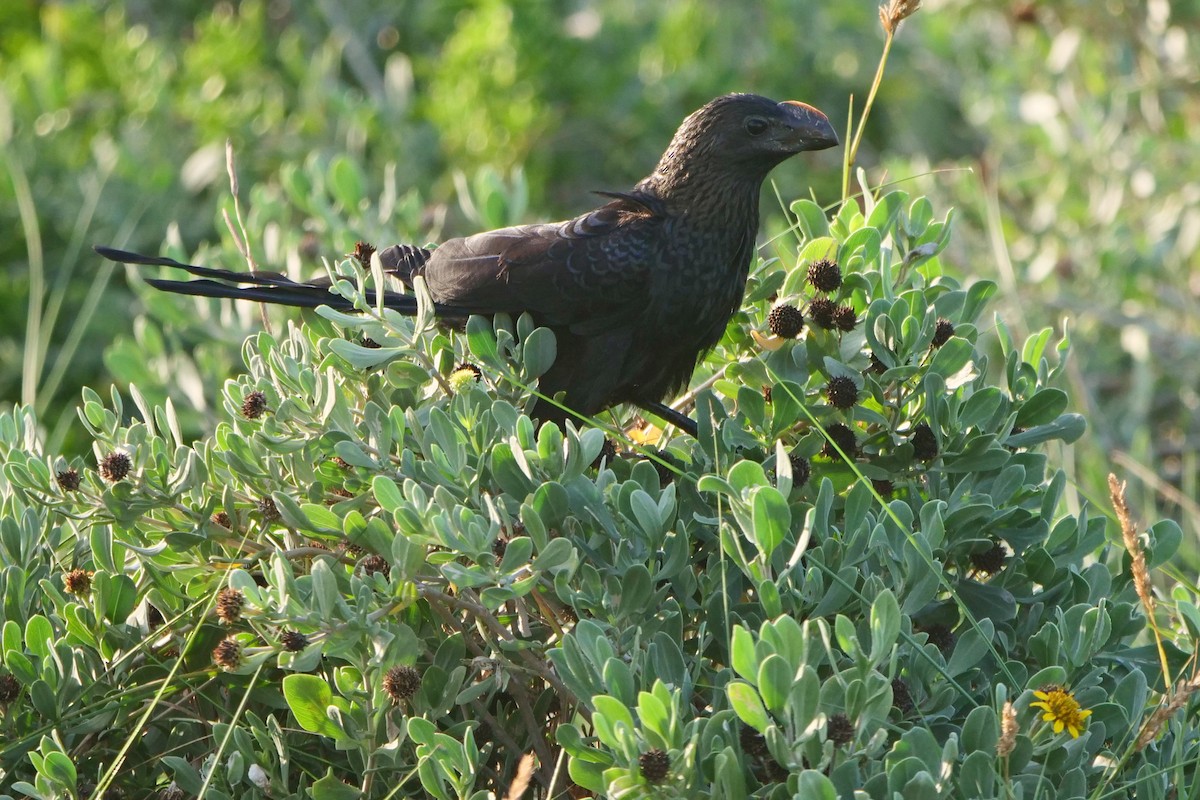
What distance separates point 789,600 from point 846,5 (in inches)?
215

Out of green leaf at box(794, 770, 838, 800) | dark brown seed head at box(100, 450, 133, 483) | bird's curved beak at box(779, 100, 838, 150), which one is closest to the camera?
green leaf at box(794, 770, 838, 800)

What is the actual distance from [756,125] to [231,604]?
4.93ft

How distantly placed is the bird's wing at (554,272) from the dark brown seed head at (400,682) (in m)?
0.89

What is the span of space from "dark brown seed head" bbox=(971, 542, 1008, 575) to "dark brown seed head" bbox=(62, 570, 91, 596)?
53.5 inches

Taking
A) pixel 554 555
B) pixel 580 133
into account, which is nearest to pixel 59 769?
pixel 554 555

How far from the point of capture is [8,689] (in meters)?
1.92

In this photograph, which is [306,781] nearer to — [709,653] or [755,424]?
[709,653]

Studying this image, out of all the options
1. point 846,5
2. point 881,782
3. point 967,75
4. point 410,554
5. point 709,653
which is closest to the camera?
point 881,782

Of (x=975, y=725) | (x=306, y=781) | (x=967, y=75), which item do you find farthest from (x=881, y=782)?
(x=967, y=75)

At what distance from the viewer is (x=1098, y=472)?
12.3 feet

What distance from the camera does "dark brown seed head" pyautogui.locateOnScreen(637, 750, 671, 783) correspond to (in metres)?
1.57

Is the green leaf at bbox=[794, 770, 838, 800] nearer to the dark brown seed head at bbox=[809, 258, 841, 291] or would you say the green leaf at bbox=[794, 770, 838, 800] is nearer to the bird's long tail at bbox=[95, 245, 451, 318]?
the dark brown seed head at bbox=[809, 258, 841, 291]

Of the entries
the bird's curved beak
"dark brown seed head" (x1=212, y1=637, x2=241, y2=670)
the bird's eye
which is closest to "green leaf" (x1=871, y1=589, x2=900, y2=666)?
"dark brown seed head" (x1=212, y1=637, x2=241, y2=670)

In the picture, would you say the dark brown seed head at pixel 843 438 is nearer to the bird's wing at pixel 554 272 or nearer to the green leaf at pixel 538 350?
the green leaf at pixel 538 350
